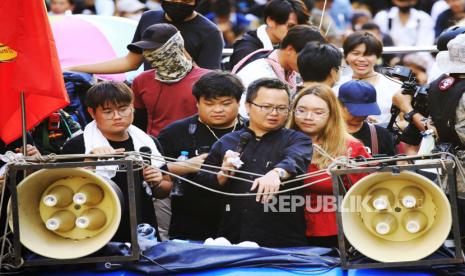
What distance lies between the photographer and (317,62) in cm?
791

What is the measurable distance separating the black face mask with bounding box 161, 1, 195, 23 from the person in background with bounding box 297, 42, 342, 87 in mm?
1108

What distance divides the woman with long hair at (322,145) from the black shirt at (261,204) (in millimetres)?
106

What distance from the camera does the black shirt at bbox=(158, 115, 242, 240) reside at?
7160 millimetres

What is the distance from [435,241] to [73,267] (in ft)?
Result: 6.21

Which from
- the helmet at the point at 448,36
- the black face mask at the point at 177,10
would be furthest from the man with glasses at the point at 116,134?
the helmet at the point at 448,36

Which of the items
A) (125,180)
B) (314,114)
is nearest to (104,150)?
(125,180)

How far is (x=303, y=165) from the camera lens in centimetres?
653

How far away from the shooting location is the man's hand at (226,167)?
21.4ft

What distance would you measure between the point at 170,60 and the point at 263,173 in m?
1.65

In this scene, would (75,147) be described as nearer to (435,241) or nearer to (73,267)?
(73,267)

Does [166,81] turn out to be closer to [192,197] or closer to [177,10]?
[177,10]

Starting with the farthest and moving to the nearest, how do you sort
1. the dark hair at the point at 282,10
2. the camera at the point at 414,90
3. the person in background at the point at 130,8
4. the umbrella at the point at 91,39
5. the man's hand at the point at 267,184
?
the person in background at the point at 130,8
the umbrella at the point at 91,39
the dark hair at the point at 282,10
the camera at the point at 414,90
the man's hand at the point at 267,184

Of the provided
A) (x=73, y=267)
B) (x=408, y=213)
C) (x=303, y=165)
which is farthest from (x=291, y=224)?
(x=73, y=267)

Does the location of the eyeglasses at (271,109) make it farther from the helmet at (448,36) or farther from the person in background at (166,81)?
the person in background at (166,81)
